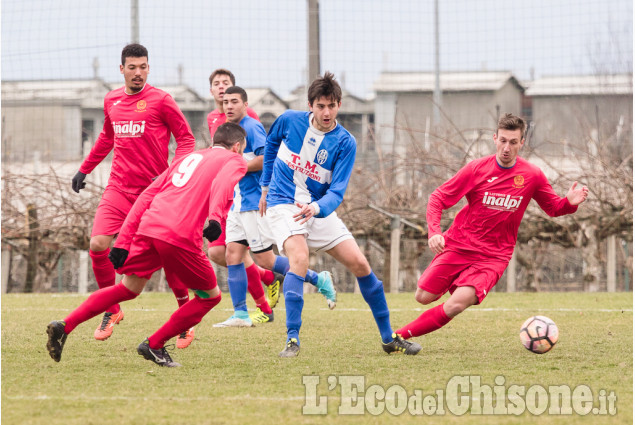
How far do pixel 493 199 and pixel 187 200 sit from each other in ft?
7.41

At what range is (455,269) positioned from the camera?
625cm

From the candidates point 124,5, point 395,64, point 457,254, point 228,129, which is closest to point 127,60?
point 228,129

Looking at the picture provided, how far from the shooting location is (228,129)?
17.7 feet

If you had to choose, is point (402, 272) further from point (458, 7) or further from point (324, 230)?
point (324, 230)

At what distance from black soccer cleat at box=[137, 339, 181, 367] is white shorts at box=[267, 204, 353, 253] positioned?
1246 mm

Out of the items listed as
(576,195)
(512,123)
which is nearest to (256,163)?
(512,123)

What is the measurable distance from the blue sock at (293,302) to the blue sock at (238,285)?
1.72m

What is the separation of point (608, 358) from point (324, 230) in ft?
6.63

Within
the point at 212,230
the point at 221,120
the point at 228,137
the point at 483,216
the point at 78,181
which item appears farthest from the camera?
the point at 221,120

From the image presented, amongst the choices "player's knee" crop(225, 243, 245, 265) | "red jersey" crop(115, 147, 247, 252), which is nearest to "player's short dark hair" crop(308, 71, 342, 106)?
"red jersey" crop(115, 147, 247, 252)

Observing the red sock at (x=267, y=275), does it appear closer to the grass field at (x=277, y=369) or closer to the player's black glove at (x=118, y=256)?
the grass field at (x=277, y=369)

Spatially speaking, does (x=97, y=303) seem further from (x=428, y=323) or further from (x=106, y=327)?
(x=428, y=323)

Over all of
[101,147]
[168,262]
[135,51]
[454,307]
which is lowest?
[454,307]

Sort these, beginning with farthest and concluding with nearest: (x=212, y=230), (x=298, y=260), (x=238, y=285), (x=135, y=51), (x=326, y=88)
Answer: (x=238, y=285), (x=135, y=51), (x=298, y=260), (x=326, y=88), (x=212, y=230)
